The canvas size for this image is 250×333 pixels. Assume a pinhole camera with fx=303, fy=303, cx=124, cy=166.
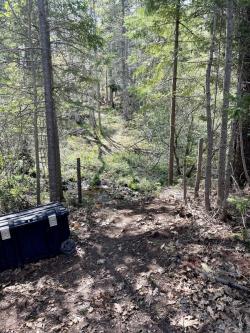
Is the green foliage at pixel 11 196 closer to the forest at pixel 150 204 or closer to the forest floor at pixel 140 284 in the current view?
the forest at pixel 150 204

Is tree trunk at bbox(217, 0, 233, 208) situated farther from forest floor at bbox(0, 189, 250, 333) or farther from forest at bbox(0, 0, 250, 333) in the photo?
forest floor at bbox(0, 189, 250, 333)

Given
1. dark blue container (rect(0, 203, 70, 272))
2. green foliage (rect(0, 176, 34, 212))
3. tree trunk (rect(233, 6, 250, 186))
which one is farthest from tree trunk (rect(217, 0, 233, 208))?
green foliage (rect(0, 176, 34, 212))

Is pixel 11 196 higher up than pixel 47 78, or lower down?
lower down

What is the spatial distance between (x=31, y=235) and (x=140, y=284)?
2288 mm

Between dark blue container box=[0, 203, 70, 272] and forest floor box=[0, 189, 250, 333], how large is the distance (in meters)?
0.19

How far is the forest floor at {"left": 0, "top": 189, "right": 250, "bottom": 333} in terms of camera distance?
12.8 feet

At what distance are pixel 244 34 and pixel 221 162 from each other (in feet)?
8.59

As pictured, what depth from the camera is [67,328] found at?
3957 mm

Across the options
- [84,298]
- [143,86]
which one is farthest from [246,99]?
[143,86]

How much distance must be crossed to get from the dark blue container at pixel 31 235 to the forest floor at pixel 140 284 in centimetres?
19

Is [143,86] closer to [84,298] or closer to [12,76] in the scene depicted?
[12,76]

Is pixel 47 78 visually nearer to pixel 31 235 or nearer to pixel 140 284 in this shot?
pixel 31 235

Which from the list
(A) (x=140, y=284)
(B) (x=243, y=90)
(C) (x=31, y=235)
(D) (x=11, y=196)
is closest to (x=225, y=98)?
(B) (x=243, y=90)

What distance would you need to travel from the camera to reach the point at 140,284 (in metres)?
4.64
